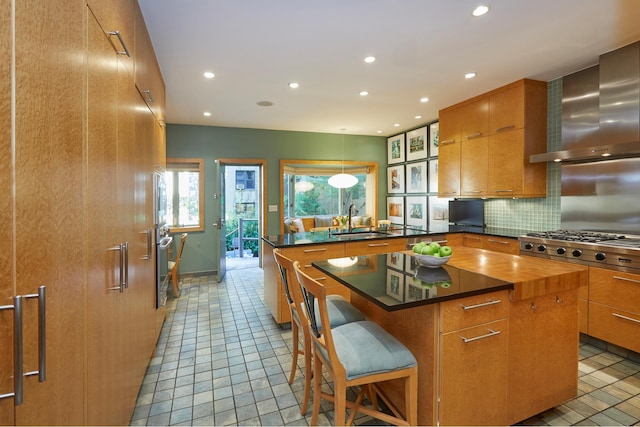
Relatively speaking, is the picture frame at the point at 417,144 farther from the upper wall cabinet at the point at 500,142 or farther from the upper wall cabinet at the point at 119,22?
the upper wall cabinet at the point at 119,22

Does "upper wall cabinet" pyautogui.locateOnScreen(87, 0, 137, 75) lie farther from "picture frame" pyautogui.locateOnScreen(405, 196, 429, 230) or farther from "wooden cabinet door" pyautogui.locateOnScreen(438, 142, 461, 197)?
"picture frame" pyautogui.locateOnScreen(405, 196, 429, 230)

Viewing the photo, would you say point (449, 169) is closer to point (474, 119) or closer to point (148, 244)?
point (474, 119)

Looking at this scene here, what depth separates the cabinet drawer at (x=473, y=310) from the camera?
56.3 inches

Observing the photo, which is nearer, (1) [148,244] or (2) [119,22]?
(2) [119,22]

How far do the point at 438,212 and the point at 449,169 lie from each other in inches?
40.0

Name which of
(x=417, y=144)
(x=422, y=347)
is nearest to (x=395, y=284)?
(x=422, y=347)

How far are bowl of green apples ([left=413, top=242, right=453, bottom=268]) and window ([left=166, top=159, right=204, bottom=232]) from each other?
4.50 m

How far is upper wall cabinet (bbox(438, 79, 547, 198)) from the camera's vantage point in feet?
11.5

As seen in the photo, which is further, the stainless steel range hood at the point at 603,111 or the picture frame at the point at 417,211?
the picture frame at the point at 417,211

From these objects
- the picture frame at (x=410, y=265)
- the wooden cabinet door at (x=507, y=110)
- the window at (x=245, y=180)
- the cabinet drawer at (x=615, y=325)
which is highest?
the wooden cabinet door at (x=507, y=110)

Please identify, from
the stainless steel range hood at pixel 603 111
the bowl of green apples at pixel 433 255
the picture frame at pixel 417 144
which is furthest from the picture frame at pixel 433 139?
the bowl of green apples at pixel 433 255

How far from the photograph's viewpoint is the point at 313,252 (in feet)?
10.2

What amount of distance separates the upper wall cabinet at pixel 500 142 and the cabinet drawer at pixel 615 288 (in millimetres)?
1148

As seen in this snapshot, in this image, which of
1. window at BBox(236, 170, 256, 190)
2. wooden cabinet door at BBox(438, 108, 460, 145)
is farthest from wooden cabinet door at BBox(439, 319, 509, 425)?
window at BBox(236, 170, 256, 190)
